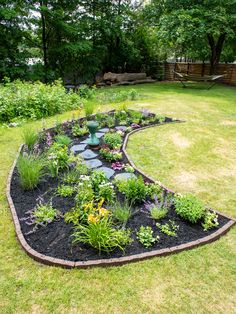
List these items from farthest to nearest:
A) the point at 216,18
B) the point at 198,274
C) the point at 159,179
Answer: the point at 216,18 < the point at 159,179 < the point at 198,274

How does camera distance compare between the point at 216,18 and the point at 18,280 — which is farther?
the point at 216,18

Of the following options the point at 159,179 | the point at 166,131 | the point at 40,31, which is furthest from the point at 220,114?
the point at 40,31

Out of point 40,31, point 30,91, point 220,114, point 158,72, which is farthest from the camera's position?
point 158,72

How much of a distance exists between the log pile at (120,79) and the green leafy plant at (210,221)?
12164mm

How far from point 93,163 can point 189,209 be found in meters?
1.76

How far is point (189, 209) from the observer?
2660 millimetres

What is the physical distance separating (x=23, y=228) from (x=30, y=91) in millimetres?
5057

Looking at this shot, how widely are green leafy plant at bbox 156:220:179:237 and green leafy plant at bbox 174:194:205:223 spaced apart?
161 millimetres

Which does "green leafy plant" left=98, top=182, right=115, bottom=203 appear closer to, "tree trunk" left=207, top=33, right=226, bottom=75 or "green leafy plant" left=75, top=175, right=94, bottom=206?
"green leafy plant" left=75, top=175, right=94, bottom=206

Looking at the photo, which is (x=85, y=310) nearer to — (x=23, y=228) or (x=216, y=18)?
(x=23, y=228)

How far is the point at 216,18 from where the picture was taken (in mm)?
10461

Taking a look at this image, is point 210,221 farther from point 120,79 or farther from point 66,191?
point 120,79

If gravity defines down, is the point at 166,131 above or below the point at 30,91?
below

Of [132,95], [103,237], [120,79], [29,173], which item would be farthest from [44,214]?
[120,79]
